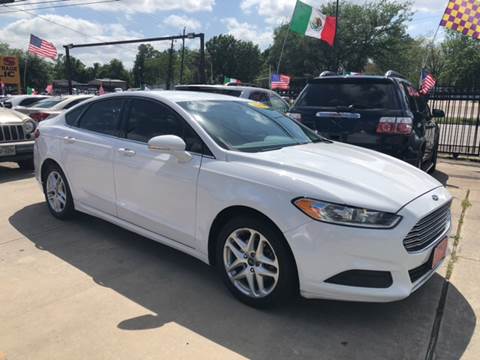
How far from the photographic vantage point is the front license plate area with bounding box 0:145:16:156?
7.37 metres

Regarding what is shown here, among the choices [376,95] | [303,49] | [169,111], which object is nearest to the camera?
[169,111]

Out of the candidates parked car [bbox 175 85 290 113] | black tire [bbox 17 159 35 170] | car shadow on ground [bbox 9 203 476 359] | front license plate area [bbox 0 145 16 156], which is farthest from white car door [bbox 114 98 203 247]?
parked car [bbox 175 85 290 113]

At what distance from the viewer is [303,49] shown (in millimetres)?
47562

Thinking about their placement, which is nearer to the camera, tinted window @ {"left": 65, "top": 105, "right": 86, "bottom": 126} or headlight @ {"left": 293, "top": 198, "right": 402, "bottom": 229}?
headlight @ {"left": 293, "top": 198, "right": 402, "bottom": 229}

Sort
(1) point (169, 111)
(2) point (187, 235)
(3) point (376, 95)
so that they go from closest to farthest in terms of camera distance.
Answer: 1. (2) point (187, 235)
2. (1) point (169, 111)
3. (3) point (376, 95)

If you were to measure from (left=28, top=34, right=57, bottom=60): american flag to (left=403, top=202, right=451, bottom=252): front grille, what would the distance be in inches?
850

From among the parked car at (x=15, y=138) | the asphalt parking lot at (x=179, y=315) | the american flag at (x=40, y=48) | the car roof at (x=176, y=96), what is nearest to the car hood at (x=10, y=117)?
the parked car at (x=15, y=138)

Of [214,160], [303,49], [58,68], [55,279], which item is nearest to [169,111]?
[214,160]

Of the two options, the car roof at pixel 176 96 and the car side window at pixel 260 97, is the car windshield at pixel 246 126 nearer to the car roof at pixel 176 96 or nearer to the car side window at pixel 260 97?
the car roof at pixel 176 96

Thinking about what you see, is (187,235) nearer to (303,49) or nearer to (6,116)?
(6,116)

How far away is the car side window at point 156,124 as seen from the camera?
355 centimetres

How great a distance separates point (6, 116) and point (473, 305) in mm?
7928

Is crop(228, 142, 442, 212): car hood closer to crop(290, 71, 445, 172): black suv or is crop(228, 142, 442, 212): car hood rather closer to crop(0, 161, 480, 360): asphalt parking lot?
crop(0, 161, 480, 360): asphalt parking lot

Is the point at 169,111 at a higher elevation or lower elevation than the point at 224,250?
higher
